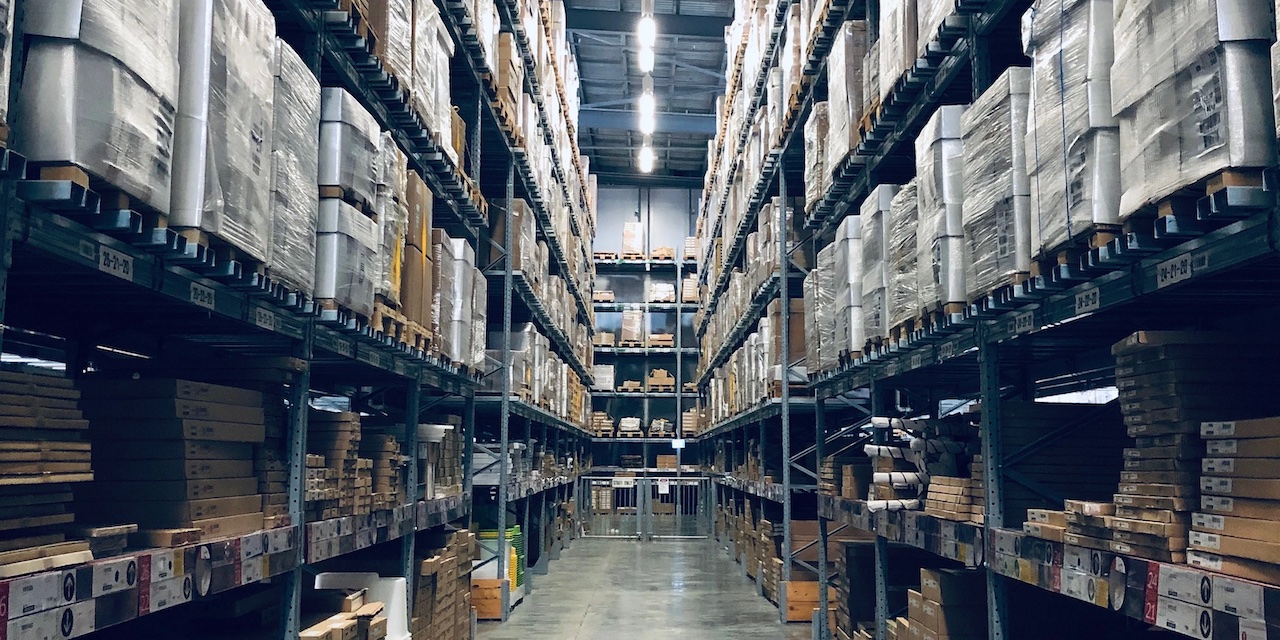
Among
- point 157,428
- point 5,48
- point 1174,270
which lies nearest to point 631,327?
point 157,428

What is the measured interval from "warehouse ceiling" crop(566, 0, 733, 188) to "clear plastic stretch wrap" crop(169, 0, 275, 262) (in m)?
14.0

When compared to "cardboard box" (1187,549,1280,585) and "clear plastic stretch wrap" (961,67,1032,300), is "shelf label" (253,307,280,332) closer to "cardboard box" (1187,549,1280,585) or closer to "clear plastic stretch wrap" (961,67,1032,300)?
"clear plastic stretch wrap" (961,67,1032,300)

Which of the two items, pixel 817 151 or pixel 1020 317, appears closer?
pixel 1020 317

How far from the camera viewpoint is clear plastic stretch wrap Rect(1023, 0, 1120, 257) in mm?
3225

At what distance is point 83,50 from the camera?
2.58m

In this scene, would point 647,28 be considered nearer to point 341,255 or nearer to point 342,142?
point 342,142

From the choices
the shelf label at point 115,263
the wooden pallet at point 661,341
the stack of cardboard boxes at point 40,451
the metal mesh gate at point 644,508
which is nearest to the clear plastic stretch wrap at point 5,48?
the shelf label at point 115,263

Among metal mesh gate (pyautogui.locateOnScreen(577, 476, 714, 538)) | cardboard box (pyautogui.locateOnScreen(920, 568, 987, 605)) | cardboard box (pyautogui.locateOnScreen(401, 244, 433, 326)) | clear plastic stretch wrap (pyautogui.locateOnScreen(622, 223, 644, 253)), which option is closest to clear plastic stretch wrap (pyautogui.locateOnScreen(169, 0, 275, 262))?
cardboard box (pyautogui.locateOnScreen(401, 244, 433, 326))

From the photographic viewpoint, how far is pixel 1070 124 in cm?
341

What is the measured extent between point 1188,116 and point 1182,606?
1372 mm

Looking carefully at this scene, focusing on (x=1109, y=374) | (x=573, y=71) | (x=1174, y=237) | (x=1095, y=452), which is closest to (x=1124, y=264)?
(x=1174, y=237)

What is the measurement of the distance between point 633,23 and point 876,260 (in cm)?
1212

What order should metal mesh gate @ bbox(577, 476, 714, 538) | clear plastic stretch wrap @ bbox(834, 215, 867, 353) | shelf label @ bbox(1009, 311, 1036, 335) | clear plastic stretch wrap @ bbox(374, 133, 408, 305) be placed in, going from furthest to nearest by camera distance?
metal mesh gate @ bbox(577, 476, 714, 538)
clear plastic stretch wrap @ bbox(834, 215, 867, 353)
clear plastic stretch wrap @ bbox(374, 133, 408, 305)
shelf label @ bbox(1009, 311, 1036, 335)

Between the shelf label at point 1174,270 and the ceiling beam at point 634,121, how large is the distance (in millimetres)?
16955
